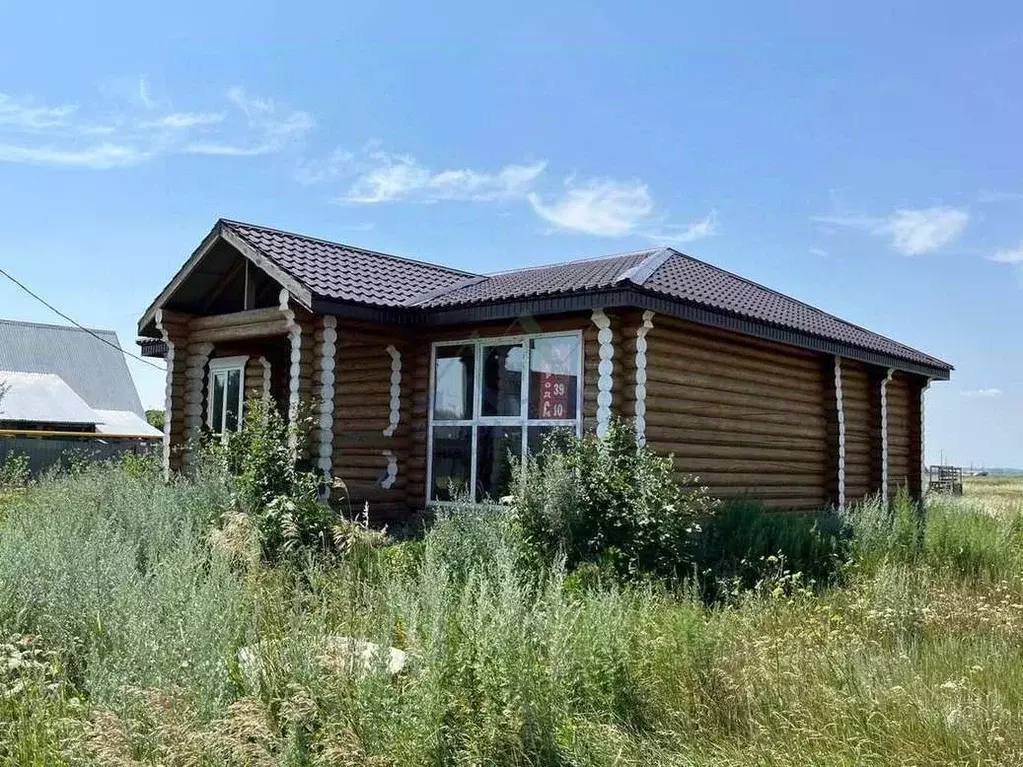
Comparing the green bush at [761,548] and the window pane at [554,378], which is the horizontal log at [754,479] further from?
the window pane at [554,378]

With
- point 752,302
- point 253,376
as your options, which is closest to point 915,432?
point 752,302

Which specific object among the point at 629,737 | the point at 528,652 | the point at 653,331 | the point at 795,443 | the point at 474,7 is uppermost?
the point at 474,7

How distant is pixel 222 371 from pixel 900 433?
42.3 ft

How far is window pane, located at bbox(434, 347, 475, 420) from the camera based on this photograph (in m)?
11.9

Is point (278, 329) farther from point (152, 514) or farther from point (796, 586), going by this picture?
point (796, 586)

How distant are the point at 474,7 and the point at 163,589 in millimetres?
8375

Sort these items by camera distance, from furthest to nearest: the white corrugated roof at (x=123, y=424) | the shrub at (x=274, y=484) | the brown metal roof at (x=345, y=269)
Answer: the white corrugated roof at (x=123, y=424) → the brown metal roof at (x=345, y=269) → the shrub at (x=274, y=484)

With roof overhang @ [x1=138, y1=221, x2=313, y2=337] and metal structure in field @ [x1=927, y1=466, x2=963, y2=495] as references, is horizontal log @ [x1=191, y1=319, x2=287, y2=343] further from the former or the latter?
metal structure in field @ [x1=927, y1=466, x2=963, y2=495]

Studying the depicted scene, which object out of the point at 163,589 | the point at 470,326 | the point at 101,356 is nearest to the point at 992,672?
the point at 163,589

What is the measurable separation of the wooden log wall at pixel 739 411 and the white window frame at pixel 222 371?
303 inches

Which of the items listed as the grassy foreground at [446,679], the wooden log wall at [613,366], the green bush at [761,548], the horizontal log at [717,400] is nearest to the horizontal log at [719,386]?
the horizontal log at [717,400]

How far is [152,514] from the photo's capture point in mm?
8211

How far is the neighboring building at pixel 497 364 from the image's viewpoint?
419 inches

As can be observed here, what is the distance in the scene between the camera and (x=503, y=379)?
454 inches
